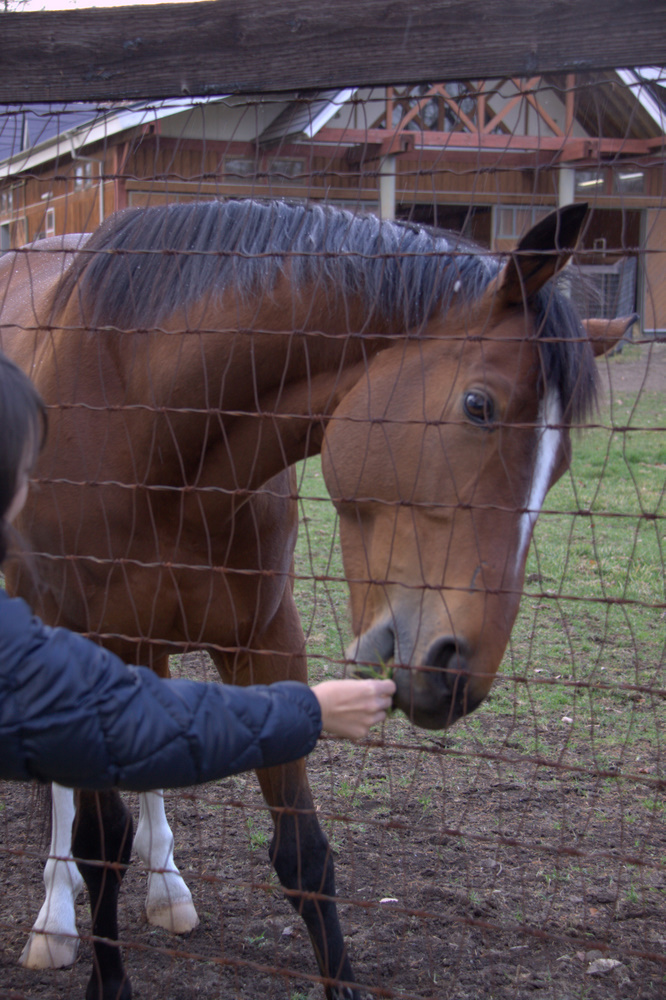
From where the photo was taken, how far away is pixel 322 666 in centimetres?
434

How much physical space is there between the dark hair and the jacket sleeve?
6.8 inches

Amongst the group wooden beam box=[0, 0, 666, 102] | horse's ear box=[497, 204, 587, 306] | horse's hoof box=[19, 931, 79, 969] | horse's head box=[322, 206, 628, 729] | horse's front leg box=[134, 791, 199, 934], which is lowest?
horse's hoof box=[19, 931, 79, 969]

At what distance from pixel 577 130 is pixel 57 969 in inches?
637

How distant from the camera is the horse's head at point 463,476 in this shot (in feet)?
5.44

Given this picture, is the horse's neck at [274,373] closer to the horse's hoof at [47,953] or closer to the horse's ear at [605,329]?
the horse's ear at [605,329]

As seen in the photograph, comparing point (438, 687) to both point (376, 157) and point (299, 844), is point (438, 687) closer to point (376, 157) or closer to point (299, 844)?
point (299, 844)

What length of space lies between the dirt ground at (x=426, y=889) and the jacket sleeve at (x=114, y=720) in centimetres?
67

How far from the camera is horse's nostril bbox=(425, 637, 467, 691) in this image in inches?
64.9

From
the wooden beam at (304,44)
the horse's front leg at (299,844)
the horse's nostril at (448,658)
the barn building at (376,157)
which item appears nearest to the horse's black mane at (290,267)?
the barn building at (376,157)

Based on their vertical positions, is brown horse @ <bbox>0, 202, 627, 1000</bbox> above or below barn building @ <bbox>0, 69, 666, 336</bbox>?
below

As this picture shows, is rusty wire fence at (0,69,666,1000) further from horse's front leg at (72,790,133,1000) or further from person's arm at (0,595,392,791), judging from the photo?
person's arm at (0,595,392,791)

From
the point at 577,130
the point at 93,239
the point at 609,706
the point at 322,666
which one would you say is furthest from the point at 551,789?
the point at 577,130

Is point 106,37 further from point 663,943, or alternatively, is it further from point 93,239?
point 663,943

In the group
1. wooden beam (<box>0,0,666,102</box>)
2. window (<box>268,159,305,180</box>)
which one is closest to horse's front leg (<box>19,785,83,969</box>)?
window (<box>268,159,305,180</box>)
